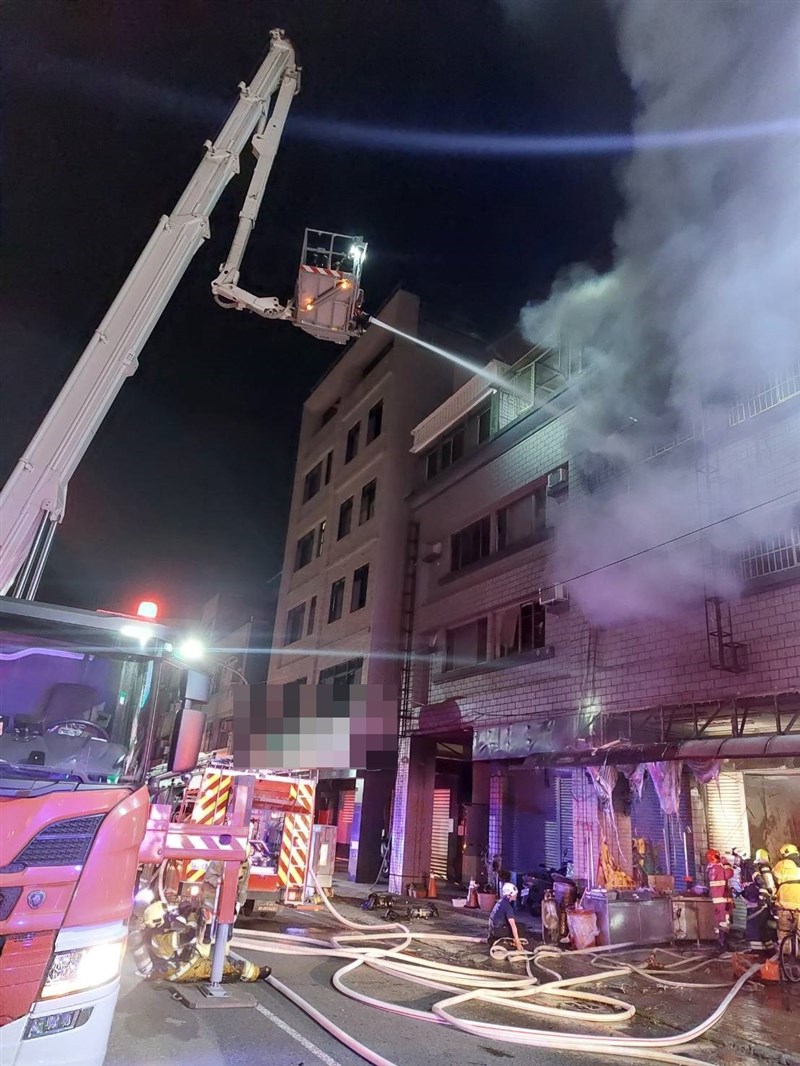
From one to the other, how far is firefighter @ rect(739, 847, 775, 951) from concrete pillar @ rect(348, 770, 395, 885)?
1062cm

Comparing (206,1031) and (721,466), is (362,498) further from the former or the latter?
(206,1031)

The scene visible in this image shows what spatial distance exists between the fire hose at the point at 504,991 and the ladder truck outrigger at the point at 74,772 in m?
1.75

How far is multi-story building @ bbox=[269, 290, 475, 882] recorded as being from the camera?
1891cm

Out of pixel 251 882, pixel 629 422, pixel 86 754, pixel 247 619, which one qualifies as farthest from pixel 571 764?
pixel 247 619

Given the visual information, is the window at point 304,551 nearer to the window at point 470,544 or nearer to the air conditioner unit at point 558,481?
the window at point 470,544

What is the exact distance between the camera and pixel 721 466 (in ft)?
34.1

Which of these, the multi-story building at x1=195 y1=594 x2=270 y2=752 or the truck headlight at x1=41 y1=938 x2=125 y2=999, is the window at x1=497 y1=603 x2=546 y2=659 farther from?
the multi-story building at x1=195 y1=594 x2=270 y2=752

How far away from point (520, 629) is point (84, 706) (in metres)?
11.4

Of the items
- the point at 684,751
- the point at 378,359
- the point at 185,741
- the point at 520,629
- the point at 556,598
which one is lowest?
the point at 185,741

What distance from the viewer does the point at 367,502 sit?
22000 mm

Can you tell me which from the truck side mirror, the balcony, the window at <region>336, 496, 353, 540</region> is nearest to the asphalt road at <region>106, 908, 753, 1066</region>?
the truck side mirror

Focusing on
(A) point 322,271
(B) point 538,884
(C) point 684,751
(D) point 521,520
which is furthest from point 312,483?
(C) point 684,751

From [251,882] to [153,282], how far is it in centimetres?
839

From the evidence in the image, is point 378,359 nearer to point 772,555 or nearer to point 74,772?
point 772,555
